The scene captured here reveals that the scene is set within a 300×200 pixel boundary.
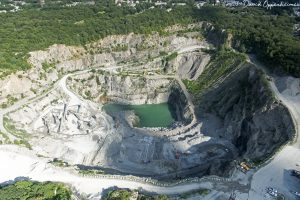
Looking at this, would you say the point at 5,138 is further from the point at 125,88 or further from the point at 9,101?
the point at 125,88

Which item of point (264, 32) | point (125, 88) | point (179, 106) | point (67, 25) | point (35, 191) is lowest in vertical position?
point (179, 106)

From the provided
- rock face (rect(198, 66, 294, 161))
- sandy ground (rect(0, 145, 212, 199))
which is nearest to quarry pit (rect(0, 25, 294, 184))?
rock face (rect(198, 66, 294, 161))

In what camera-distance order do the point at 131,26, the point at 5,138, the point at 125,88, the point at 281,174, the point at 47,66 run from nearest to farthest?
the point at 281,174 → the point at 5,138 → the point at 47,66 → the point at 125,88 → the point at 131,26

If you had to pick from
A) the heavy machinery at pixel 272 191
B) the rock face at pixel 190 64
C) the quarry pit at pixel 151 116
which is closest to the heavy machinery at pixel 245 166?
the quarry pit at pixel 151 116

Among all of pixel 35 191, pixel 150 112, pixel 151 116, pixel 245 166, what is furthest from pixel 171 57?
pixel 35 191

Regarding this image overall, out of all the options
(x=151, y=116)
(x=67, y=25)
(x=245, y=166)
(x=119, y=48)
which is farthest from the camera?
(x=67, y=25)

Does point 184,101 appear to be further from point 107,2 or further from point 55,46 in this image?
point 107,2
